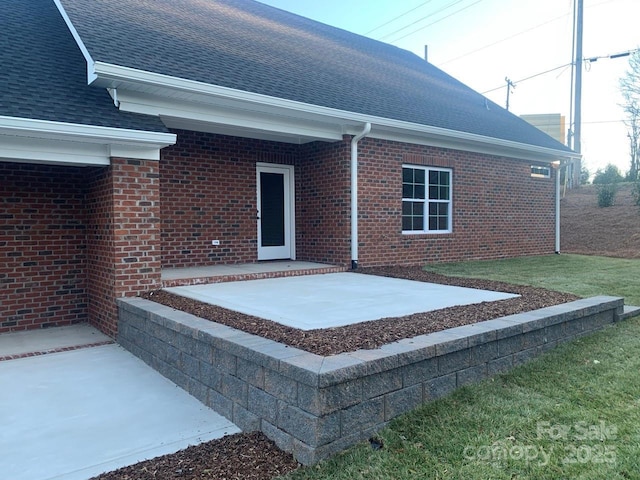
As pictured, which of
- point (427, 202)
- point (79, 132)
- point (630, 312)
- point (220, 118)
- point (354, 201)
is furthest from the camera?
point (427, 202)

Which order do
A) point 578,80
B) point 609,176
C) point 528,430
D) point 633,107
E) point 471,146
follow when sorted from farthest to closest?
point 633,107
point 609,176
point 578,80
point 471,146
point 528,430

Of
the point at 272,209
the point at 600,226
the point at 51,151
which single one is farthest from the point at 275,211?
the point at 600,226

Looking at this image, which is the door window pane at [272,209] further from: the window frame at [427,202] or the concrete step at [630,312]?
the concrete step at [630,312]

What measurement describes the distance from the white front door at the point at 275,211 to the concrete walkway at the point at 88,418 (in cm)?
476

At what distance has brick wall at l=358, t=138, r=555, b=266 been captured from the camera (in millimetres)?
9383

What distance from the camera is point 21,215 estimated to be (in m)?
6.45

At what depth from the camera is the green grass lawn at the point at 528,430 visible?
2752 millimetres

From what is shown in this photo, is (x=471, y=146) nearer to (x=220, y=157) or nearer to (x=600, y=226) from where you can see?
(x=220, y=157)

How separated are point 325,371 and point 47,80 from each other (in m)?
5.68

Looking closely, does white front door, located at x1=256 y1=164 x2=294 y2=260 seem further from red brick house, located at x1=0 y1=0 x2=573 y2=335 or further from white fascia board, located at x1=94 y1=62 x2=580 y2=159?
white fascia board, located at x1=94 y1=62 x2=580 y2=159

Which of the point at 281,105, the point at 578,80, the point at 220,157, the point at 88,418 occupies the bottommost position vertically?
the point at 88,418

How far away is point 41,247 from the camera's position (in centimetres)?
662

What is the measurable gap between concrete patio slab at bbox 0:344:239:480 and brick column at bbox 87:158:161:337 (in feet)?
3.88

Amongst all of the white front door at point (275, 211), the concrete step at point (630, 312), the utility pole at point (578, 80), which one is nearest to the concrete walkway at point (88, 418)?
the white front door at point (275, 211)
